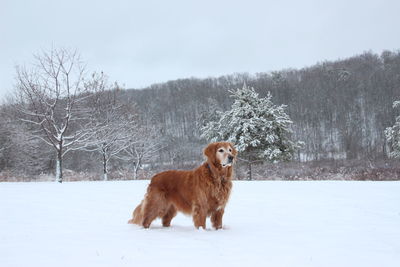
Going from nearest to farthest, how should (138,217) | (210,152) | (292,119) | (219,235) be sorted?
(219,235) → (210,152) → (138,217) → (292,119)

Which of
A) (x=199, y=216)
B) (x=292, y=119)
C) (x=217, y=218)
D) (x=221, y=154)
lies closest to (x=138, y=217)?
(x=199, y=216)

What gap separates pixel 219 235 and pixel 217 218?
1.92 ft

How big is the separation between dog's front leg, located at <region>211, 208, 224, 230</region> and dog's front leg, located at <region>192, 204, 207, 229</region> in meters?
0.16

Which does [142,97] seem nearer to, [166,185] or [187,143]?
[187,143]

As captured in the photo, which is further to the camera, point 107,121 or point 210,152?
point 107,121

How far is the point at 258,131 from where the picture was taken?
20.3 m

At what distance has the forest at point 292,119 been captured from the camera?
2481 centimetres

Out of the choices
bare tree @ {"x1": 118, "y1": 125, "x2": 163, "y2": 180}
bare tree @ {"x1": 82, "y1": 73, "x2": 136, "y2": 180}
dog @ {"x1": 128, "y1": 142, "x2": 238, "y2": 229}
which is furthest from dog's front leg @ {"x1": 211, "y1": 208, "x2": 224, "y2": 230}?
bare tree @ {"x1": 118, "y1": 125, "x2": 163, "y2": 180}

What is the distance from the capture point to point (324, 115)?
2138 inches

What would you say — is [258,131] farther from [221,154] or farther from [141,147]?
[221,154]

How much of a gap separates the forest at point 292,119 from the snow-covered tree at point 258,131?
3923mm

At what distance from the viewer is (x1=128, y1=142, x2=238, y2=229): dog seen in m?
4.69

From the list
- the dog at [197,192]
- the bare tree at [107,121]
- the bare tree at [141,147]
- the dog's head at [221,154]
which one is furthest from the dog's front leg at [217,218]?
the bare tree at [141,147]

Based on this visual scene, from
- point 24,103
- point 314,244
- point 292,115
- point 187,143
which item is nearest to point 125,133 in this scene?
point 24,103
